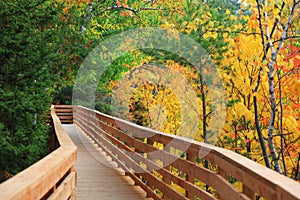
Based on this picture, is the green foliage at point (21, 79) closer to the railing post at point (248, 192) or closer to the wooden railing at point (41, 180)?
the wooden railing at point (41, 180)

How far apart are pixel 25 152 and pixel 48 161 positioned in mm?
6096

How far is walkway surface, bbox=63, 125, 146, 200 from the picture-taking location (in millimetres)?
7188

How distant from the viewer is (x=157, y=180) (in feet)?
21.4

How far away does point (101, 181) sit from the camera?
8.49m

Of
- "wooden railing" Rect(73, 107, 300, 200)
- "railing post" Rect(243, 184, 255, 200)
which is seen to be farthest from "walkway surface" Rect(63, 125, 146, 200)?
"railing post" Rect(243, 184, 255, 200)

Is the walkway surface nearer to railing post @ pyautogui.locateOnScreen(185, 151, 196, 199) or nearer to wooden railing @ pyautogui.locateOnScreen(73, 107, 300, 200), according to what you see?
wooden railing @ pyautogui.locateOnScreen(73, 107, 300, 200)

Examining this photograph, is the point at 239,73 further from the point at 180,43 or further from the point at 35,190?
the point at 35,190

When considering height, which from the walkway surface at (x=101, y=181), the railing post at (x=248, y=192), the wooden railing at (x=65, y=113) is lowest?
the walkway surface at (x=101, y=181)

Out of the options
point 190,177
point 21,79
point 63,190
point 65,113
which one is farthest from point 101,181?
point 65,113

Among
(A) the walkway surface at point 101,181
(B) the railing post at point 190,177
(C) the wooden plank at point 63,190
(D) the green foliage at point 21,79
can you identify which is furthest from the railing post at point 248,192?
(D) the green foliage at point 21,79

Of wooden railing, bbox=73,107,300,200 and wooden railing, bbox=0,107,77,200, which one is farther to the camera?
wooden railing, bbox=73,107,300,200

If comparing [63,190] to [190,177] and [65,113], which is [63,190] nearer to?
[190,177]

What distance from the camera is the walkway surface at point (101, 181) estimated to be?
23.6ft

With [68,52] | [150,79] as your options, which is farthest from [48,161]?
[150,79]
